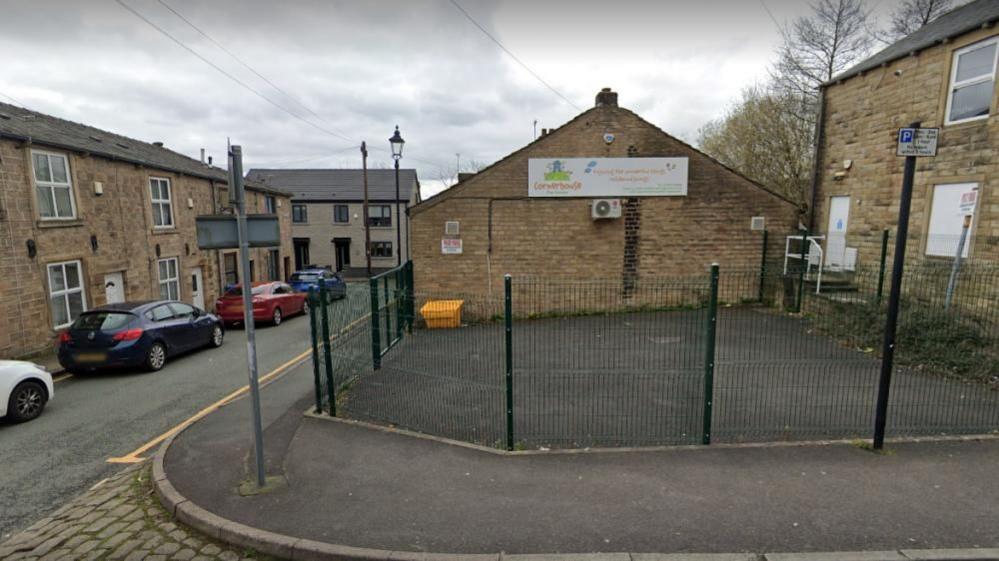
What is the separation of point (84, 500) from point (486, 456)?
4027 millimetres

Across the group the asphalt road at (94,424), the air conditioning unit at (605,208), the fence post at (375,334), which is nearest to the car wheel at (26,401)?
the asphalt road at (94,424)

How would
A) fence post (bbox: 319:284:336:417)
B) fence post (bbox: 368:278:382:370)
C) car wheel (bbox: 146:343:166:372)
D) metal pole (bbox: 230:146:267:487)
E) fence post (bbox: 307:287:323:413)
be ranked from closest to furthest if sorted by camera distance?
metal pole (bbox: 230:146:267:487) → fence post (bbox: 319:284:336:417) → fence post (bbox: 307:287:323:413) → fence post (bbox: 368:278:382:370) → car wheel (bbox: 146:343:166:372)

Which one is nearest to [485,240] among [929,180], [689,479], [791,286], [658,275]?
[658,275]

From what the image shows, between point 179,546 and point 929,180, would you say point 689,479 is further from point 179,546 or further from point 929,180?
point 929,180

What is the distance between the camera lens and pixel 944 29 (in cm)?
1039

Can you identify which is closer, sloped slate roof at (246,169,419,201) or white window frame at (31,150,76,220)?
white window frame at (31,150,76,220)

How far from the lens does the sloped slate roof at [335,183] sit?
3716cm

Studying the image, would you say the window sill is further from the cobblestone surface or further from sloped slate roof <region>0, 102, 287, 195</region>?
the cobblestone surface

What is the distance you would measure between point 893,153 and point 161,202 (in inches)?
870

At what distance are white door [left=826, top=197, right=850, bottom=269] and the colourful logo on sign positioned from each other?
290 inches

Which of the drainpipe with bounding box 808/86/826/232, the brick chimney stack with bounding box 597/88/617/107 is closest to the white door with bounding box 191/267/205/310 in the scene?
the brick chimney stack with bounding box 597/88/617/107

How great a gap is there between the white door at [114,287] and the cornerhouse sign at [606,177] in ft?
41.6

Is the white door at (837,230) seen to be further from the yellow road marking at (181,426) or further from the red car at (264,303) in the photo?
the red car at (264,303)

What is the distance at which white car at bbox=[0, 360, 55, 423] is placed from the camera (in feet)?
21.9
